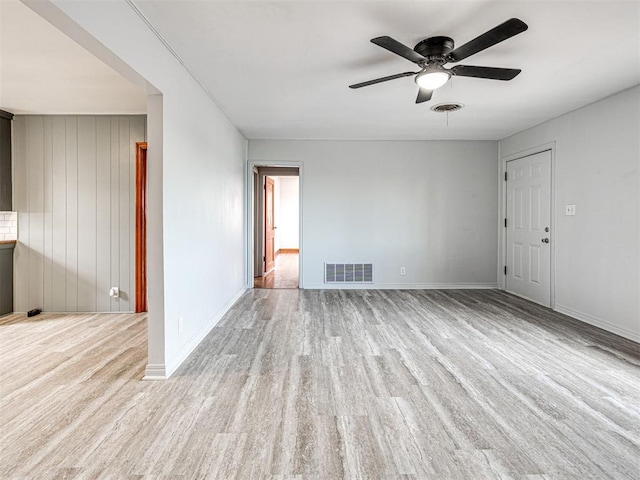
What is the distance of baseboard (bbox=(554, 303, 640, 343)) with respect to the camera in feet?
10.9

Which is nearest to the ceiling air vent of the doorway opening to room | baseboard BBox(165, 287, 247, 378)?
the doorway opening to room

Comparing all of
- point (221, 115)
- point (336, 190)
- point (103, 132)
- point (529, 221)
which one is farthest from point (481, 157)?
point (103, 132)

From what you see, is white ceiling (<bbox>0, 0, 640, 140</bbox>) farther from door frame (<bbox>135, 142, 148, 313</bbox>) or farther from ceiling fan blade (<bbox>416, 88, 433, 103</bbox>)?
door frame (<bbox>135, 142, 148, 313</bbox>)

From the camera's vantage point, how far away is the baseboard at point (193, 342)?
2.58 meters

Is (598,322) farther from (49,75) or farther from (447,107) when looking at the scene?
(49,75)

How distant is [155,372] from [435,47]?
3070mm

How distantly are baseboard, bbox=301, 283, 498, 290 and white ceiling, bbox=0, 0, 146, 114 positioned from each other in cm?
356

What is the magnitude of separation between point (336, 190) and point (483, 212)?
8.21ft

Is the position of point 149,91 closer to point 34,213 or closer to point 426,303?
point 34,213

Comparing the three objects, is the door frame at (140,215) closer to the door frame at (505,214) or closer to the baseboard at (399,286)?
the baseboard at (399,286)

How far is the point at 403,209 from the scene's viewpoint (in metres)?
5.68

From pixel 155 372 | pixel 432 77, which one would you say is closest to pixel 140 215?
pixel 155 372

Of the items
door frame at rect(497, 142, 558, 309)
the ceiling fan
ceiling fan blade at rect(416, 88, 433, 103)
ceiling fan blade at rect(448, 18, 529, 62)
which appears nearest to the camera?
ceiling fan blade at rect(448, 18, 529, 62)

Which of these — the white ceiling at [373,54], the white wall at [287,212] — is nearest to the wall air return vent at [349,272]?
the white ceiling at [373,54]
